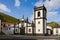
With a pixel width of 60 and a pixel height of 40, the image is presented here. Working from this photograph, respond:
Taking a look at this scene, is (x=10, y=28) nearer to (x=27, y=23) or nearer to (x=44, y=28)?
(x=27, y=23)

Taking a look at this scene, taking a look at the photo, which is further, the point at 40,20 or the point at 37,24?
the point at 37,24

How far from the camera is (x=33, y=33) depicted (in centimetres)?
4362

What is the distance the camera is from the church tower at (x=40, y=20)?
42031 mm

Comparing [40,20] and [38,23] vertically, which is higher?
[40,20]

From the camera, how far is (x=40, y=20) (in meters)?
42.5

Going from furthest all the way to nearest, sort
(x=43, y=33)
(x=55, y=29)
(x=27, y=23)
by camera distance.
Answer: (x=55, y=29), (x=27, y=23), (x=43, y=33)

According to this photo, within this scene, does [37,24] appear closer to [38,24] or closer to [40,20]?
[38,24]

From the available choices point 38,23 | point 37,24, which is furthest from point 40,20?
point 37,24

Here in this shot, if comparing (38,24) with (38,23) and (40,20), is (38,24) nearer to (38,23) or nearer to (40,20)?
(38,23)

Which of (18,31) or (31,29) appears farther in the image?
(18,31)

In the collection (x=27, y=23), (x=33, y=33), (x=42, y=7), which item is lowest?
(x=33, y=33)

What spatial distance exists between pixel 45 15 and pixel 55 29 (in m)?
9.06

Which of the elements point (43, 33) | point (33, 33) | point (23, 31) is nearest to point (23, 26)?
point (23, 31)

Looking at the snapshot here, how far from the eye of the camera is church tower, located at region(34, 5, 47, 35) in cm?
4203
